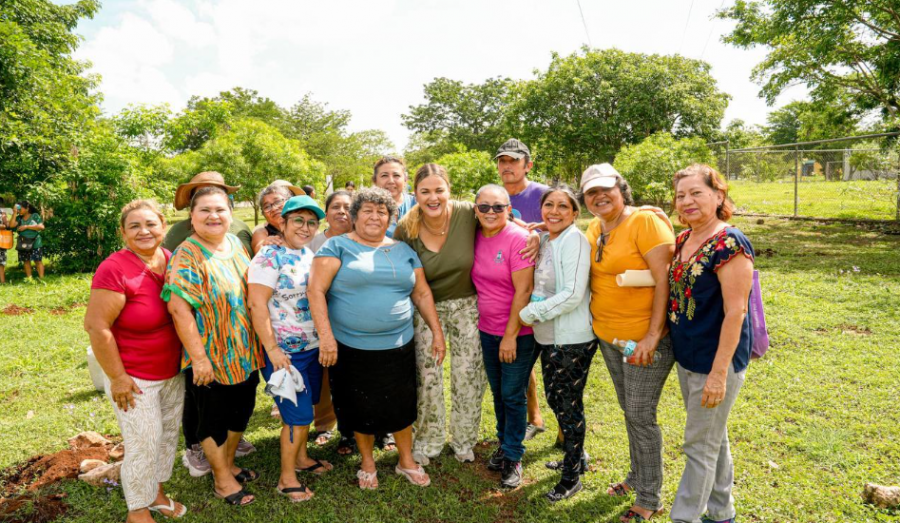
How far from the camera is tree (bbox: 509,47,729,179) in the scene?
76.4 feet

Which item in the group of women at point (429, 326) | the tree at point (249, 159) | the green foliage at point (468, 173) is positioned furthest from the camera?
the tree at point (249, 159)

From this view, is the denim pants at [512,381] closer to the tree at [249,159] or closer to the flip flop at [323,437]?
the flip flop at [323,437]

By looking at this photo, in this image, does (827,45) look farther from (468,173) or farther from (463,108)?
(463,108)

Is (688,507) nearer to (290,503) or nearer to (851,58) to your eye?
(290,503)

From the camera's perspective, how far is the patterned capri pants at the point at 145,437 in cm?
292

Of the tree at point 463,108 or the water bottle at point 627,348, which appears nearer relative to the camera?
the water bottle at point 627,348

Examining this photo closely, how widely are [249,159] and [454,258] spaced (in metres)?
18.2

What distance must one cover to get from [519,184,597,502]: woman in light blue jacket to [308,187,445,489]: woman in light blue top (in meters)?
0.76

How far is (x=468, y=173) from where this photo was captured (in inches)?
623

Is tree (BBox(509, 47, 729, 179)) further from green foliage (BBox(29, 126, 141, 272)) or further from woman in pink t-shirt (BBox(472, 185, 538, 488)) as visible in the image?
woman in pink t-shirt (BBox(472, 185, 538, 488))

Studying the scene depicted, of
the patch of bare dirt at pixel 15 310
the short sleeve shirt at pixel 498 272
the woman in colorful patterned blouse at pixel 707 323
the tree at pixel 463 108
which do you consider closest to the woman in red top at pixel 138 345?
the short sleeve shirt at pixel 498 272

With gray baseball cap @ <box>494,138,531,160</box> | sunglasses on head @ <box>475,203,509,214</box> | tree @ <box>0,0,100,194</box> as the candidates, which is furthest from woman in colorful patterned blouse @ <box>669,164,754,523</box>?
tree @ <box>0,0,100,194</box>

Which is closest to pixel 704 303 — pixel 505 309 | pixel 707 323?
pixel 707 323

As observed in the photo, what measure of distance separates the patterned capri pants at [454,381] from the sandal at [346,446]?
57cm
